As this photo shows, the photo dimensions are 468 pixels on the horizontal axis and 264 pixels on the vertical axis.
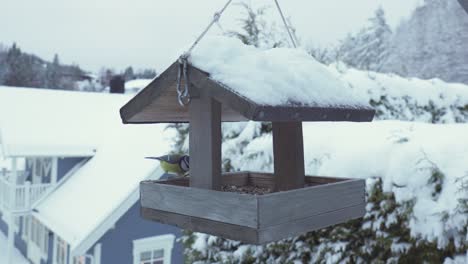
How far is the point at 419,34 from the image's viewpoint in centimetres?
2409

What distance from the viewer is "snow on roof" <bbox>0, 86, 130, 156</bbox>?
935 cm

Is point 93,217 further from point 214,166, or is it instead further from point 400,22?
point 400,22

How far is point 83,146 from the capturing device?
9.73 metres

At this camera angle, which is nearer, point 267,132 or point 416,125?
point 416,125

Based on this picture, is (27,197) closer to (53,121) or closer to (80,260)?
(53,121)

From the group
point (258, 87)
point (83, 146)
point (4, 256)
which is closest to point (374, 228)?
point (258, 87)

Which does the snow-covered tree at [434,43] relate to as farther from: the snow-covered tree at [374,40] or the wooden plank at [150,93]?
the wooden plank at [150,93]

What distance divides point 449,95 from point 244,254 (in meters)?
3.50

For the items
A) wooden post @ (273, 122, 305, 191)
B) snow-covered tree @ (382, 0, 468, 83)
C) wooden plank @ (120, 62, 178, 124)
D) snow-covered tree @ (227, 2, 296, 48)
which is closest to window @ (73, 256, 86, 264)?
snow-covered tree @ (227, 2, 296, 48)

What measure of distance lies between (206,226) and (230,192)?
16 cm

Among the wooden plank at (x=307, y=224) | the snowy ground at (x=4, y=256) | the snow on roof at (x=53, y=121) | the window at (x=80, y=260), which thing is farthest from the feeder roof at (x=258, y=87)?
the snowy ground at (x=4, y=256)

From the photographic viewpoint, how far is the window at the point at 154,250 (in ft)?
24.4

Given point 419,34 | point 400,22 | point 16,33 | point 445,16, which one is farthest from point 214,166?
point 16,33

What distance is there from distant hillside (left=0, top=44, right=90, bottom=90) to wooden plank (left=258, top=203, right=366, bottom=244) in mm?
28490
